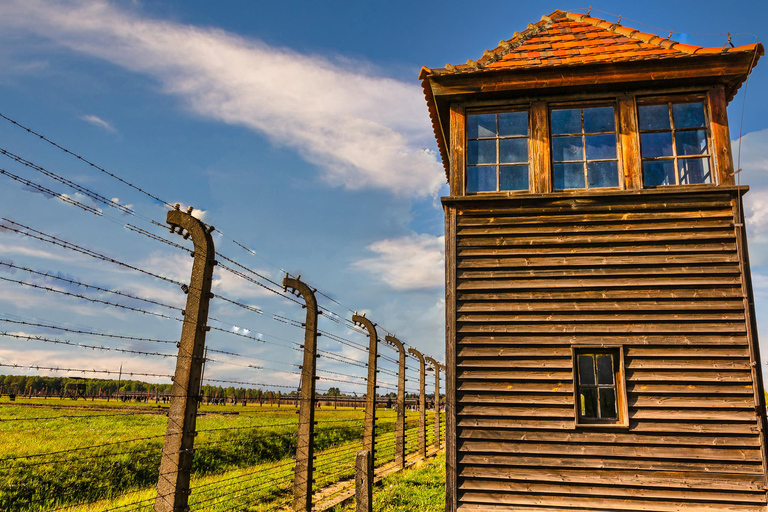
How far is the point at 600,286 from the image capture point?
7.99 meters

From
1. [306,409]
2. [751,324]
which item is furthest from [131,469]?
[751,324]

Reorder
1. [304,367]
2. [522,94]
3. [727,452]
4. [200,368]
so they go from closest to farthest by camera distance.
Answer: [200,368], [727,452], [304,367], [522,94]

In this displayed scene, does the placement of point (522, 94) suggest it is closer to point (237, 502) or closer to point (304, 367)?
point (304, 367)

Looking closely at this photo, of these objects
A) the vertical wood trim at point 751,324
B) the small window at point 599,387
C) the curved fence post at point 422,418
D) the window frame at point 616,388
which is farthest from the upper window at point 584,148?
the curved fence post at point 422,418

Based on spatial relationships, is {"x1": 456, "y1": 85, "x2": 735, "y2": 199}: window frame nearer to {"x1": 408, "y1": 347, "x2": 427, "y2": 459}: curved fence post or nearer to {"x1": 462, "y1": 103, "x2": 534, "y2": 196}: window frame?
{"x1": 462, "y1": 103, "x2": 534, "y2": 196}: window frame

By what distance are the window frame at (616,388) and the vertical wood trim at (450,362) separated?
6.07 feet

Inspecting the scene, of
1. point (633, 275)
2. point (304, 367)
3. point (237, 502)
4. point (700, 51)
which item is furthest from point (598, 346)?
point (237, 502)

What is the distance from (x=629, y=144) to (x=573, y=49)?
2225 mm

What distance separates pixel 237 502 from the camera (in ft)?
31.2

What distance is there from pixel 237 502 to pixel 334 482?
437 cm

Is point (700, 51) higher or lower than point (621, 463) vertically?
higher

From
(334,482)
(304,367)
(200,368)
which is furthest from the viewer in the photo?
Answer: (334,482)

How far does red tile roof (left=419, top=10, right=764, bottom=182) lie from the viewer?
854 cm

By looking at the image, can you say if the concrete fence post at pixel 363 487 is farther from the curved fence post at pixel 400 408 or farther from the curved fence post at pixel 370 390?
the curved fence post at pixel 400 408
